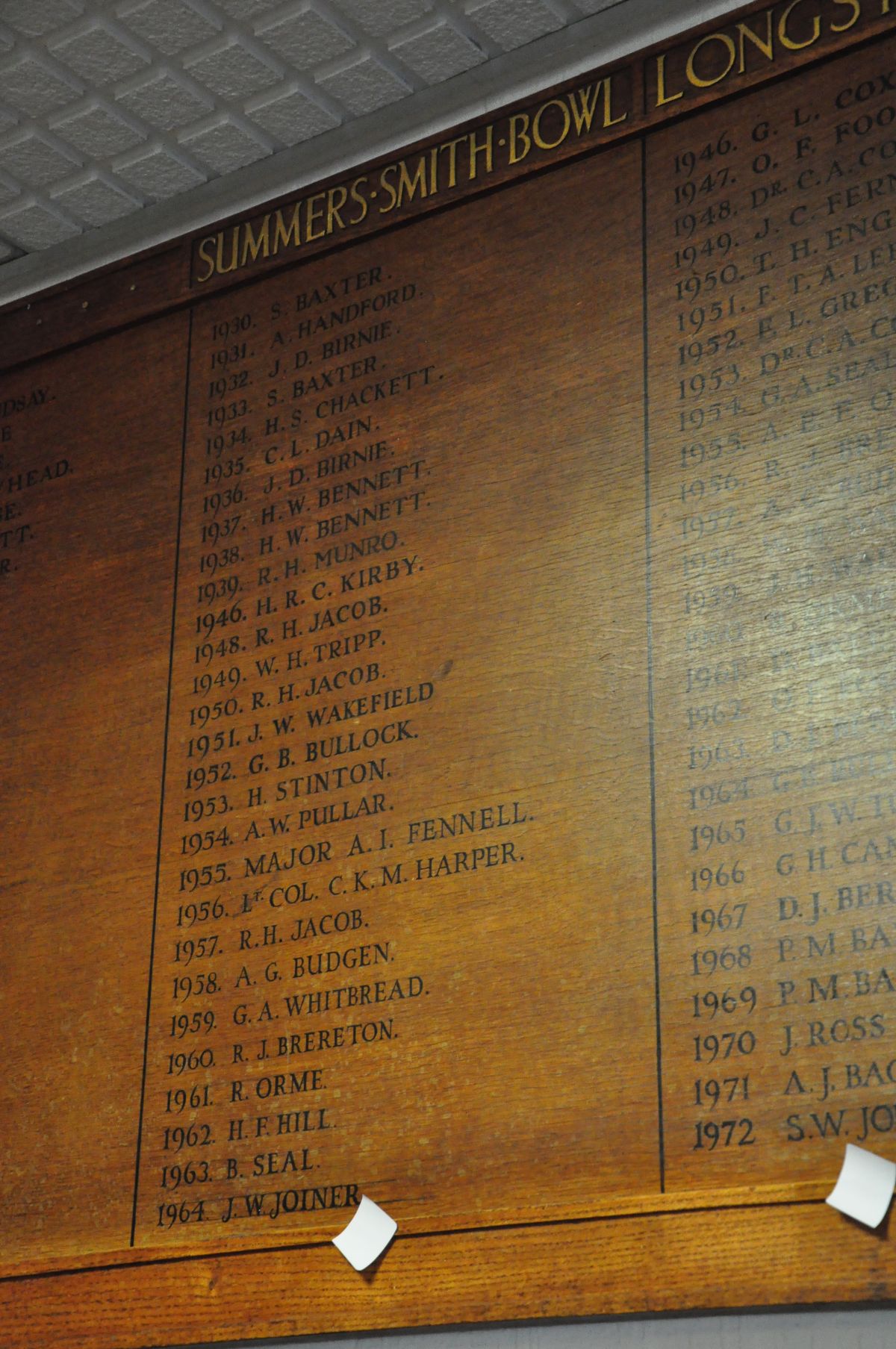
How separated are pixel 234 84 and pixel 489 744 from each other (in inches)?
73.4

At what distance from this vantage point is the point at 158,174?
4.78 metres

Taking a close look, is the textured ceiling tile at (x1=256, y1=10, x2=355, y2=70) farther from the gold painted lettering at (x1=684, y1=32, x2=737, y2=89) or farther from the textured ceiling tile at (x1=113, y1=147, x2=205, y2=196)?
the gold painted lettering at (x1=684, y1=32, x2=737, y2=89)

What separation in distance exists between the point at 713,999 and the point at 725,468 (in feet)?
3.54

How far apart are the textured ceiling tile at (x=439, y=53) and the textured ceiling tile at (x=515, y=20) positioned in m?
0.06

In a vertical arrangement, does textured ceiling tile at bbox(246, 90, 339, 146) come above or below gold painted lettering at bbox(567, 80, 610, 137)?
above

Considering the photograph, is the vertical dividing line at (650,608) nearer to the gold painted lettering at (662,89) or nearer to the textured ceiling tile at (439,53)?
the gold painted lettering at (662,89)

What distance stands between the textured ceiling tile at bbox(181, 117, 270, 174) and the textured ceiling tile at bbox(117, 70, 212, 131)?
0.17 ft

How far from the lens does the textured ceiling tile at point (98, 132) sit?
462 centimetres

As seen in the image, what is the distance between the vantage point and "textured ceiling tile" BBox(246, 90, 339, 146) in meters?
4.53

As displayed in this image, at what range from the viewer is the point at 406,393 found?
4242 millimetres

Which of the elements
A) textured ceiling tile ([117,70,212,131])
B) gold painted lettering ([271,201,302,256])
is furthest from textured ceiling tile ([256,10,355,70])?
gold painted lettering ([271,201,302,256])

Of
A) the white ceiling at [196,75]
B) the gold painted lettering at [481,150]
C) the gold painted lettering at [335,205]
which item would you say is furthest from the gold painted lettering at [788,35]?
the gold painted lettering at [335,205]

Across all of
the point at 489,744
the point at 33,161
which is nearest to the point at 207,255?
the point at 33,161

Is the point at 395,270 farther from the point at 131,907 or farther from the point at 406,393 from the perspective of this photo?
the point at 131,907
